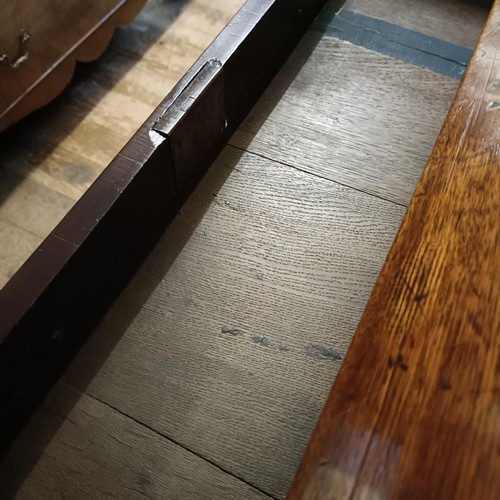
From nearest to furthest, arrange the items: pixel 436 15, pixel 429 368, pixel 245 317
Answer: pixel 429 368
pixel 245 317
pixel 436 15

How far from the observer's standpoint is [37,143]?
1.28 metres

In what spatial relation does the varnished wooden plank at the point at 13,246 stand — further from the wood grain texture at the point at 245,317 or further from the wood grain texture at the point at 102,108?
the wood grain texture at the point at 245,317

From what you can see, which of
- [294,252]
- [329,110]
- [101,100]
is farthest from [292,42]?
[294,252]

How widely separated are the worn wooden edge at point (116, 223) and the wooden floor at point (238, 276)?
0.21 feet

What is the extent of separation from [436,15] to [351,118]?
1.63 ft

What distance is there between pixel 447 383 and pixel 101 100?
1.07m

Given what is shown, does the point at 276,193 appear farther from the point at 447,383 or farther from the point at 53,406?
the point at 447,383

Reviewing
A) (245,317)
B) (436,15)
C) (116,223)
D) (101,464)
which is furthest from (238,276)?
(436,15)

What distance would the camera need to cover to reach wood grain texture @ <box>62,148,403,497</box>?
1.00 metres

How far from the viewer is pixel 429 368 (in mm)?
622

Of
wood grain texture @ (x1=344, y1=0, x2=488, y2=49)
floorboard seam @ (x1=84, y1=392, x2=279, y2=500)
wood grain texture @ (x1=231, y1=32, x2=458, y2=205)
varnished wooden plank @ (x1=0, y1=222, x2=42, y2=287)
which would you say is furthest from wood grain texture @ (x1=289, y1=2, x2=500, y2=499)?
wood grain texture @ (x1=344, y1=0, x2=488, y2=49)

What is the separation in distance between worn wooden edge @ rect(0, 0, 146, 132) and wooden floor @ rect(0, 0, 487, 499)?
0.33ft

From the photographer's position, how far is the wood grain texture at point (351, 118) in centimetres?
133

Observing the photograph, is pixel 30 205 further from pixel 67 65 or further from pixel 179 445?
pixel 179 445
